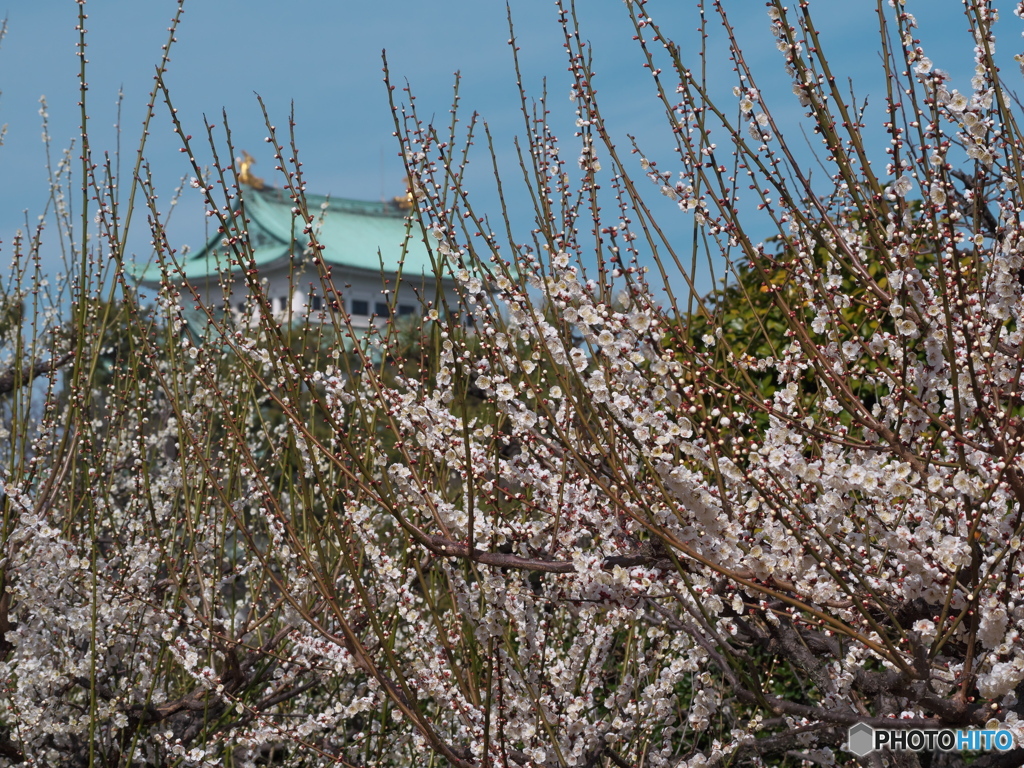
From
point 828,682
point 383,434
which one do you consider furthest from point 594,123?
point 383,434

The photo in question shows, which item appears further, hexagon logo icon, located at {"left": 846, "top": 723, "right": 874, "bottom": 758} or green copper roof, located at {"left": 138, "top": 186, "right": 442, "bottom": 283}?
green copper roof, located at {"left": 138, "top": 186, "right": 442, "bottom": 283}

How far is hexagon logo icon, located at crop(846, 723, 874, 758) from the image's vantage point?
8.27 feet

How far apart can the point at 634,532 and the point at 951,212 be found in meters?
1.09

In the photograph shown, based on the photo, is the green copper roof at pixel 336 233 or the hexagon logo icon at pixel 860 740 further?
the green copper roof at pixel 336 233

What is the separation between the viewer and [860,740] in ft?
8.32

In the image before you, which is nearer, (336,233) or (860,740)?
(860,740)

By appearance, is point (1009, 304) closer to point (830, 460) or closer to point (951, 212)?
point (951, 212)

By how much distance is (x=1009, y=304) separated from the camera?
2174 millimetres

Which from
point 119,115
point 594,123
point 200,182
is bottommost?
point 200,182

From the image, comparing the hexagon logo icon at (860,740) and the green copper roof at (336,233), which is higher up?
the green copper roof at (336,233)

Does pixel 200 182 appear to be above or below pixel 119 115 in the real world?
below

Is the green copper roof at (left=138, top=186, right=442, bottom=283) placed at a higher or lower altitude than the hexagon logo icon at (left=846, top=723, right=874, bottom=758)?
higher

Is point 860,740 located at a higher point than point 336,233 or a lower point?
lower

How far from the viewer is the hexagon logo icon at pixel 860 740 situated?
8.27 feet
